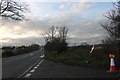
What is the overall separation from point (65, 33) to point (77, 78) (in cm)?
8505

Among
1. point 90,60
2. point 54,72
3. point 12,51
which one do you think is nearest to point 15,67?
point 90,60

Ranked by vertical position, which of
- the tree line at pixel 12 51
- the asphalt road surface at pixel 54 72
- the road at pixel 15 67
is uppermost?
the asphalt road surface at pixel 54 72

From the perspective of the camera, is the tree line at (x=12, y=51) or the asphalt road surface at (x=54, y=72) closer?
the asphalt road surface at (x=54, y=72)

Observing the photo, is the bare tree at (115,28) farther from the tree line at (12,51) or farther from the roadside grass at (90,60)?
the tree line at (12,51)

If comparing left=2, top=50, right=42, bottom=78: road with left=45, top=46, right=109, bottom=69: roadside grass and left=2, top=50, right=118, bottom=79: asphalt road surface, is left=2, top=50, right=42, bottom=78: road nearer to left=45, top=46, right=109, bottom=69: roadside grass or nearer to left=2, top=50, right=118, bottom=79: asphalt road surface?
left=2, top=50, right=118, bottom=79: asphalt road surface

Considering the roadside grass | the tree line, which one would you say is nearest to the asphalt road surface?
the roadside grass

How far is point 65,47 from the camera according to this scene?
177 ft

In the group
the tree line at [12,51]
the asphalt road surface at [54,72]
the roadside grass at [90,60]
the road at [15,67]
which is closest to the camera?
the asphalt road surface at [54,72]

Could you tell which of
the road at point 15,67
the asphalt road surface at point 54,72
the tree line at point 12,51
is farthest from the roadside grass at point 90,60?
the tree line at point 12,51

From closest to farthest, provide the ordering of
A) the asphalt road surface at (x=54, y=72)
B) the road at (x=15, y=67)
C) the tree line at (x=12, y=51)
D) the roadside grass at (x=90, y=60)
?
1. the asphalt road surface at (x=54, y=72)
2. the road at (x=15, y=67)
3. the roadside grass at (x=90, y=60)
4. the tree line at (x=12, y=51)

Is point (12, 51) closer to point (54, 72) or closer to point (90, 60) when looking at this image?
point (90, 60)

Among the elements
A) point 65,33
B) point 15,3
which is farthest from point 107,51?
point 65,33

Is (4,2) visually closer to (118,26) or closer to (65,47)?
(65,47)

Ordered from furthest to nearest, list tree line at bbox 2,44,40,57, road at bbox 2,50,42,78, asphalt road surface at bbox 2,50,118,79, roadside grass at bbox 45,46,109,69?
tree line at bbox 2,44,40,57 < roadside grass at bbox 45,46,109,69 < road at bbox 2,50,42,78 < asphalt road surface at bbox 2,50,118,79
